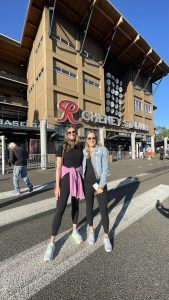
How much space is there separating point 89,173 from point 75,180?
274 mm

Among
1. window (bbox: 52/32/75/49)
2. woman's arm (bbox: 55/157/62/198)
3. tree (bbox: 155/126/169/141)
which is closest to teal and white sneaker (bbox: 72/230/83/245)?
woman's arm (bbox: 55/157/62/198)

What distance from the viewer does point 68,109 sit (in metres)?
28.7

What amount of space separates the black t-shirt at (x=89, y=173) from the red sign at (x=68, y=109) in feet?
81.1

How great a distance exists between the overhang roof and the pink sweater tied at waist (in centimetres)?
3084

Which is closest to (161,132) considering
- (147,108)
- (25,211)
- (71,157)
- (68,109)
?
(147,108)

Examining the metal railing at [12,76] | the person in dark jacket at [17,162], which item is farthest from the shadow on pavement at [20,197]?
the metal railing at [12,76]

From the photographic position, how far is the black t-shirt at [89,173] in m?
3.56

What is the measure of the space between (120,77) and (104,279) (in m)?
47.7

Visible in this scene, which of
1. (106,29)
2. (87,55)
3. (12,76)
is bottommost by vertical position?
(12,76)

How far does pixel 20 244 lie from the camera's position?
11.4ft

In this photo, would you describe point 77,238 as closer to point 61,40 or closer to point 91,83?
point 61,40

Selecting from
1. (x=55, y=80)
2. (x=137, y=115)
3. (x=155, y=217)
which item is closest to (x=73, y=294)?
(x=155, y=217)

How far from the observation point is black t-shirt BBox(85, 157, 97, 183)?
11.7ft

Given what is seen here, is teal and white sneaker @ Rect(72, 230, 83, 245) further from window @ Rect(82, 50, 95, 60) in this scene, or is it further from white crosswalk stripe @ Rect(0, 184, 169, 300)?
window @ Rect(82, 50, 95, 60)
